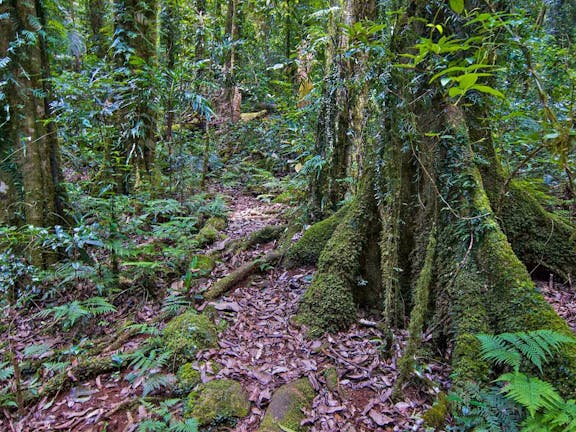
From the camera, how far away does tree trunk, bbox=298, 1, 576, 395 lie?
285 centimetres

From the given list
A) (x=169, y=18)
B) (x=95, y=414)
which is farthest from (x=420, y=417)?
(x=169, y=18)

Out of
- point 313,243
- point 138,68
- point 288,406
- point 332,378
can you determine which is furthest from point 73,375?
point 138,68

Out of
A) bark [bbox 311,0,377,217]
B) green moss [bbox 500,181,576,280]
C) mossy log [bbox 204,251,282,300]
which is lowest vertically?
mossy log [bbox 204,251,282,300]

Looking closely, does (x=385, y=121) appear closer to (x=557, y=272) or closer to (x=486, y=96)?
(x=486, y=96)

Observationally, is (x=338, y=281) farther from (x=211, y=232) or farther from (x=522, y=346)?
(x=211, y=232)

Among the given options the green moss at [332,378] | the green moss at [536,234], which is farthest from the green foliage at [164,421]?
the green moss at [536,234]

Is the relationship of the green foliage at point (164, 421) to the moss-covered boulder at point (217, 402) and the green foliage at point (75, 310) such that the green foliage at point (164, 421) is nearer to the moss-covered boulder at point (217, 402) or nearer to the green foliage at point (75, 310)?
the moss-covered boulder at point (217, 402)

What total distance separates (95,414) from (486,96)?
4.80 meters

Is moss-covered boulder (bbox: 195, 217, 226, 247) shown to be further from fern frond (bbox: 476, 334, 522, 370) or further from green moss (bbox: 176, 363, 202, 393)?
fern frond (bbox: 476, 334, 522, 370)

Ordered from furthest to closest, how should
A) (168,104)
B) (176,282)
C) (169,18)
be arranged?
1. (169,18)
2. (168,104)
3. (176,282)

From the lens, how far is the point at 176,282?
4684 millimetres

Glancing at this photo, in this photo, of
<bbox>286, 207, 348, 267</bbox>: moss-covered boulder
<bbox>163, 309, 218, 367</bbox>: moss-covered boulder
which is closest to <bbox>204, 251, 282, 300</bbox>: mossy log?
<bbox>286, 207, 348, 267</bbox>: moss-covered boulder

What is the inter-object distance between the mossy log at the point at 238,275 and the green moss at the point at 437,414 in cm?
257

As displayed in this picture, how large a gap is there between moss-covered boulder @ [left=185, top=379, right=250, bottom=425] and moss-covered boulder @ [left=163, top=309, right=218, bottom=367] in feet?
1.47
